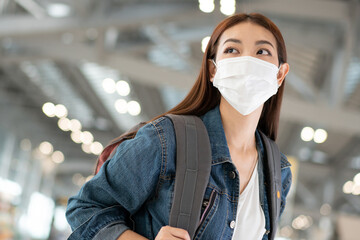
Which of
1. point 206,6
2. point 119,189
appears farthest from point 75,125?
point 119,189

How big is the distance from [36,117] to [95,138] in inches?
119

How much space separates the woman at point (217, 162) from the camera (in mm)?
2055

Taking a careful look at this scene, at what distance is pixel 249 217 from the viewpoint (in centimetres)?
224

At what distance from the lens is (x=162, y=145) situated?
206cm

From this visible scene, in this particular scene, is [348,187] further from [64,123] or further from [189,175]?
[189,175]

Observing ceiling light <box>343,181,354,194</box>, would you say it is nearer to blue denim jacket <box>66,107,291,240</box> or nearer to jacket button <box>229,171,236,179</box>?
jacket button <box>229,171,236,179</box>

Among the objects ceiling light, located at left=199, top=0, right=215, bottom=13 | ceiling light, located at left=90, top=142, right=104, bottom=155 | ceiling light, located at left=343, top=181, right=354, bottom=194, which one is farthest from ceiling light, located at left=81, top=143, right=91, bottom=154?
ceiling light, located at left=199, top=0, right=215, bottom=13

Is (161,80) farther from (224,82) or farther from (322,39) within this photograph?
(224,82)

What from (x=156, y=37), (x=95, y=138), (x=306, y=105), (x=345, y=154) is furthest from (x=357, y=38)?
(x=95, y=138)

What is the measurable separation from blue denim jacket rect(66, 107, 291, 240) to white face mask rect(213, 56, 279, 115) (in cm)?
32

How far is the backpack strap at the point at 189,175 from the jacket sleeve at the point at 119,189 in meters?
0.08

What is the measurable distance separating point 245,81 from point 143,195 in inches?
26.7

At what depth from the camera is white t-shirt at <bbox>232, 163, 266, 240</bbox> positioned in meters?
2.19

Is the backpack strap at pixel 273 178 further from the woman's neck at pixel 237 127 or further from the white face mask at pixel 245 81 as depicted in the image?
the white face mask at pixel 245 81
